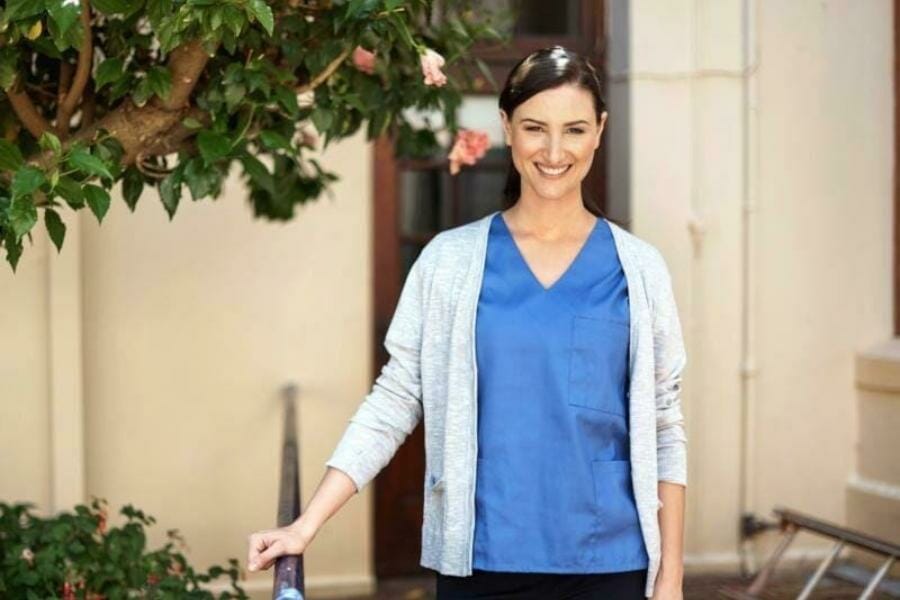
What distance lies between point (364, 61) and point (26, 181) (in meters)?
1.10

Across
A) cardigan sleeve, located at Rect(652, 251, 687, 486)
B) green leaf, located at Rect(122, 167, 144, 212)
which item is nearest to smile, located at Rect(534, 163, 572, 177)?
cardigan sleeve, located at Rect(652, 251, 687, 486)

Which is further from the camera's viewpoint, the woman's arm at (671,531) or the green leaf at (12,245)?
the green leaf at (12,245)

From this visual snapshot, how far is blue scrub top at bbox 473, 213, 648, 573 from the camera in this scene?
2523mm

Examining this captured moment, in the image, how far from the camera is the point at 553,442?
252 centimetres

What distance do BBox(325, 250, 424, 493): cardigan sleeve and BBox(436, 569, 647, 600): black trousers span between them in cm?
26

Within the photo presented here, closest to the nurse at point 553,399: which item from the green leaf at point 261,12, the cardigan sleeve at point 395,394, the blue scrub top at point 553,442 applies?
the blue scrub top at point 553,442

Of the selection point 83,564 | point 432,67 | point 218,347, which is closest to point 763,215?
point 218,347

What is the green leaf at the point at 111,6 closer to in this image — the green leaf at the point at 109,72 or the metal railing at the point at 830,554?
the green leaf at the point at 109,72

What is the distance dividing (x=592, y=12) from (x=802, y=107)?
1002mm

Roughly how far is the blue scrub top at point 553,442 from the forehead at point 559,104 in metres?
0.32

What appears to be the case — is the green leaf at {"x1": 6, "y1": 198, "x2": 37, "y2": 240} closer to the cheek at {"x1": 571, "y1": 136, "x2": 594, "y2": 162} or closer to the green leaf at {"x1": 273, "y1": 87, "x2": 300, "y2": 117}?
the green leaf at {"x1": 273, "y1": 87, "x2": 300, "y2": 117}

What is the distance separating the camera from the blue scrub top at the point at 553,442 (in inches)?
99.3

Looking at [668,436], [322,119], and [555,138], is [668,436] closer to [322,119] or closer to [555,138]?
[555,138]

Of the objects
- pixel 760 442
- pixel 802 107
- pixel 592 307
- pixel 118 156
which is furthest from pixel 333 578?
pixel 592 307
